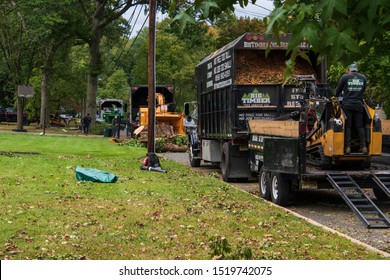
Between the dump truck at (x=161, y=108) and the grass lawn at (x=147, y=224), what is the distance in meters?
18.5

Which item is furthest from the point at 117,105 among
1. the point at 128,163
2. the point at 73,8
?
the point at 128,163

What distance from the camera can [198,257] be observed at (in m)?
7.39

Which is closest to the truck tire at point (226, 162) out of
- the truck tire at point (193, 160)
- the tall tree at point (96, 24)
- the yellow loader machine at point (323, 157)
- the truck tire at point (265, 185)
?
the truck tire at point (265, 185)

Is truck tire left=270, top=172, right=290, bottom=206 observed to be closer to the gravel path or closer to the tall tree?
the gravel path

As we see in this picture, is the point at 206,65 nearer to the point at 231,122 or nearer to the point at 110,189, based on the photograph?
the point at 231,122

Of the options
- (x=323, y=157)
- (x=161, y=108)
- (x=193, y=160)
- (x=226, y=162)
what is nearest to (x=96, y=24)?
(x=161, y=108)

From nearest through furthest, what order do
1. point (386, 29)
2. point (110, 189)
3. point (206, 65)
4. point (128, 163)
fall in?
point (386, 29) < point (110, 189) < point (206, 65) < point (128, 163)

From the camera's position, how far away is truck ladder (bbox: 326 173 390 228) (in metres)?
10.6

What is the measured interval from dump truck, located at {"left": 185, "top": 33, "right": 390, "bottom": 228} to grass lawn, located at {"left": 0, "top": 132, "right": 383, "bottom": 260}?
0.96m

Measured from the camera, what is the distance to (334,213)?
1240cm

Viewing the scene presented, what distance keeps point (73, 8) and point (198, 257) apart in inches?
1650

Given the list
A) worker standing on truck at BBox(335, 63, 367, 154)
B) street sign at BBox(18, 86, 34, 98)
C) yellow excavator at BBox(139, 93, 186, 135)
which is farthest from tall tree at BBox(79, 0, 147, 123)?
worker standing on truck at BBox(335, 63, 367, 154)

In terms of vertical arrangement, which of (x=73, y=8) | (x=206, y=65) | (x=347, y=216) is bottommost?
(x=347, y=216)

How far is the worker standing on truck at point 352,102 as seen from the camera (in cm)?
1233
